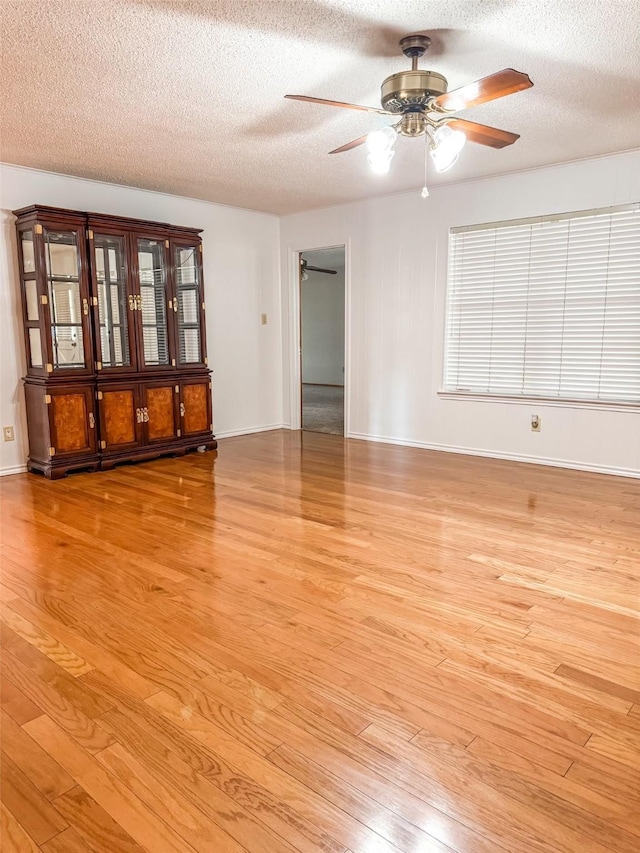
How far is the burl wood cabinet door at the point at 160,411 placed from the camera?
16.4 ft

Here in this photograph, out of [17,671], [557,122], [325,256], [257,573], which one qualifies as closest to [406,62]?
[557,122]

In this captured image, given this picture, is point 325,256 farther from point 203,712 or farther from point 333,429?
point 203,712

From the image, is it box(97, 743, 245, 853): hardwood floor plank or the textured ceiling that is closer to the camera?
box(97, 743, 245, 853): hardwood floor plank

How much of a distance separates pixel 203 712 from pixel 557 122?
3.85 metres

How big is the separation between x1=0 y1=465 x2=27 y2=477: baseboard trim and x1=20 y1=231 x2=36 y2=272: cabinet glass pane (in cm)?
162

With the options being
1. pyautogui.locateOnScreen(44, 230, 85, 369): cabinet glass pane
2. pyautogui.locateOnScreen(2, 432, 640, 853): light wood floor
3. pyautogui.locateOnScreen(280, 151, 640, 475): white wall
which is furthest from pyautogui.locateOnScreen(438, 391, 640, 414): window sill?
pyautogui.locateOnScreen(44, 230, 85, 369): cabinet glass pane

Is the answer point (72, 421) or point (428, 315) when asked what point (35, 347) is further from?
point (428, 315)

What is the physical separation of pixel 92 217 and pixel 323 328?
6.97 m

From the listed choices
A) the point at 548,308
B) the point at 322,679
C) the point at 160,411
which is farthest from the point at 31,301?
the point at 548,308

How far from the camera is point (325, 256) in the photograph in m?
9.27

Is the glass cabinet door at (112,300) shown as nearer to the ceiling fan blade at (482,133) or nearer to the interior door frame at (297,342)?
the interior door frame at (297,342)

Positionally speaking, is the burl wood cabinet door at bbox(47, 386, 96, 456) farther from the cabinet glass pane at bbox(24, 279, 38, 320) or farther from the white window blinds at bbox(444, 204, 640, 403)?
the white window blinds at bbox(444, 204, 640, 403)

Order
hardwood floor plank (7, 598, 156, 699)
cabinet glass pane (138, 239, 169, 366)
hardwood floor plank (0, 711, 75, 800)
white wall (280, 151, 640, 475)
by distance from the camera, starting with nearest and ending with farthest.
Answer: hardwood floor plank (0, 711, 75, 800) < hardwood floor plank (7, 598, 156, 699) < white wall (280, 151, 640, 475) < cabinet glass pane (138, 239, 169, 366)

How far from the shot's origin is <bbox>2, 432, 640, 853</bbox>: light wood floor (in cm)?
135
